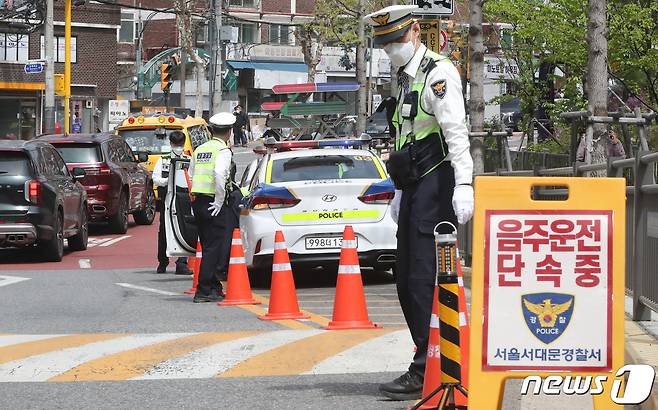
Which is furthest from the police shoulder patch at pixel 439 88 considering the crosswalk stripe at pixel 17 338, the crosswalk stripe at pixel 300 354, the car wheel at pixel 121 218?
the car wheel at pixel 121 218

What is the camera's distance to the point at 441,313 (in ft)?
21.4

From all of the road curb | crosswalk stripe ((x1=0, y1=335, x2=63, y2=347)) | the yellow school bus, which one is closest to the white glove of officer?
the road curb

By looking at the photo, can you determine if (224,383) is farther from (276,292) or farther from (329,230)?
(329,230)

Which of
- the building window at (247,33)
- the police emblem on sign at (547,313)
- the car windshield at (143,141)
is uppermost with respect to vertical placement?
the building window at (247,33)

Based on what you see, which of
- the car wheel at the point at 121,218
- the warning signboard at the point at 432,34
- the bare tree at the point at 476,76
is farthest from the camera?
the car wheel at the point at 121,218

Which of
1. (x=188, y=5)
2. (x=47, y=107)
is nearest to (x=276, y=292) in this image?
(x=47, y=107)

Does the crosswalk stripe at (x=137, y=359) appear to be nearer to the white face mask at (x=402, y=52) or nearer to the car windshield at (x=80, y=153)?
the white face mask at (x=402, y=52)

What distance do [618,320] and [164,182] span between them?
37.4 feet

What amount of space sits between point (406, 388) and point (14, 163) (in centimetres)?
1246

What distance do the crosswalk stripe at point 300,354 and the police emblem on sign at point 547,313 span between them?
2.71 metres

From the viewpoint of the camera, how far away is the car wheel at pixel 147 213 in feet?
90.2

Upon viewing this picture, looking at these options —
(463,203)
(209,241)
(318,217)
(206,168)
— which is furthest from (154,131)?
(463,203)

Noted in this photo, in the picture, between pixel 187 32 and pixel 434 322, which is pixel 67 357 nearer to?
pixel 434 322

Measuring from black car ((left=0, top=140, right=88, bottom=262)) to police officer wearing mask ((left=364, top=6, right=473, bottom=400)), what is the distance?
11.9 metres
